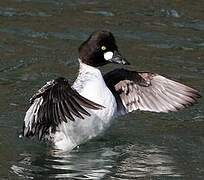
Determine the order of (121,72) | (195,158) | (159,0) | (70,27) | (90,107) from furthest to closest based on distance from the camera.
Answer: (159,0)
(70,27)
(121,72)
(195,158)
(90,107)

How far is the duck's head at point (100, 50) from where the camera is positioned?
37.2ft

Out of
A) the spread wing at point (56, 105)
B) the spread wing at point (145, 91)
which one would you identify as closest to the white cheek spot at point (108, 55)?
the spread wing at point (145, 91)

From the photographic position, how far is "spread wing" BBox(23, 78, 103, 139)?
1032 centimetres

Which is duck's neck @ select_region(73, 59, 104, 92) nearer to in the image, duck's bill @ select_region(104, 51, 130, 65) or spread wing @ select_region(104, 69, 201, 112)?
duck's bill @ select_region(104, 51, 130, 65)

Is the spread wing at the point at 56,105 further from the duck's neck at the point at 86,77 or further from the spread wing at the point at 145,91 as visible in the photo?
the spread wing at the point at 145,91

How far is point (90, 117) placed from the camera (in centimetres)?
1107

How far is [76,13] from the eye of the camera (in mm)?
16312

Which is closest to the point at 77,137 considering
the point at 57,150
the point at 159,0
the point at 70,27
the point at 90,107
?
the point at 57,150

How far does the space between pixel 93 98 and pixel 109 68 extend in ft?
10.2

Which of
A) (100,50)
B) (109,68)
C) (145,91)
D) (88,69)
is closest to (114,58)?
(100,50)

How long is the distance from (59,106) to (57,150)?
3.55 feet

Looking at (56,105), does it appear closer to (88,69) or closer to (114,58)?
(88,69)

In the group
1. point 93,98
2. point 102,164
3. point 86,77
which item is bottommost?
point 102,164

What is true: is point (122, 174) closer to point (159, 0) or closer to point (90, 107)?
point (90, 107)
